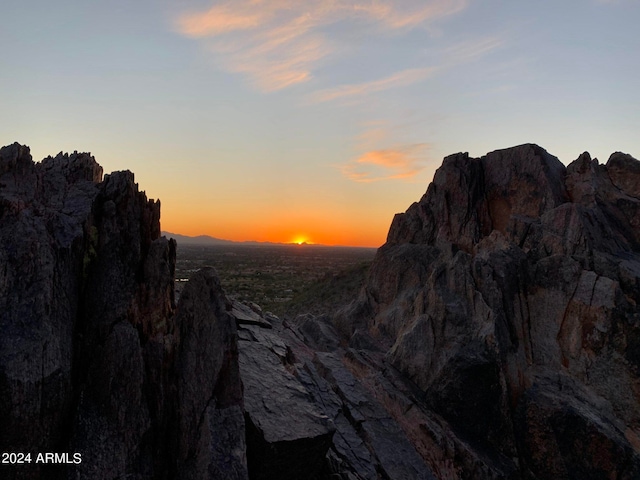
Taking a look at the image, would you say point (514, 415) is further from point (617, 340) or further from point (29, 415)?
point (29, 415)

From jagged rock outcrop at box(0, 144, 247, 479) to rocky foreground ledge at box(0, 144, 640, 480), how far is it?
5 centimetres

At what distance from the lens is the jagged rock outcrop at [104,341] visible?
977cm

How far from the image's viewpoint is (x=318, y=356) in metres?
23.8

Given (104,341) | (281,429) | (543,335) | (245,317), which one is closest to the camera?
(104,341)

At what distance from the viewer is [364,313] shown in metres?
33.9

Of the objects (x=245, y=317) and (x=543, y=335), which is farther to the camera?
(x=245, y=317)

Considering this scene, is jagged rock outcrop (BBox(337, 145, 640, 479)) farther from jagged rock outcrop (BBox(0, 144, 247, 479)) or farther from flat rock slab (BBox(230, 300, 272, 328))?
jagged rock outcrop (BBox(0, 144, 247, 479))

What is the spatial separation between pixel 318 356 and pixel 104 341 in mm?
14672

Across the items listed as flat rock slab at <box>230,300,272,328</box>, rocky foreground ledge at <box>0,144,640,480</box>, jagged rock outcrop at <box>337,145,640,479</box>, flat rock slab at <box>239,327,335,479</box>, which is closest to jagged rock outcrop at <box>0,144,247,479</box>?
rocky foreground ledge at <box>0,144,640,480</box>

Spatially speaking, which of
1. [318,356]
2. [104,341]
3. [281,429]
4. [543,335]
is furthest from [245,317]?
[543,335]

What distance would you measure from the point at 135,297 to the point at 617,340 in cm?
2254

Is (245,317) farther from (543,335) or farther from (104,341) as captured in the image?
(543,335)

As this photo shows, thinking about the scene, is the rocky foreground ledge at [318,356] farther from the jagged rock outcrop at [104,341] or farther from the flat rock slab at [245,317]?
the flat rock slab at [245,317]

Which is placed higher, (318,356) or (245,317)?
(245,317)
